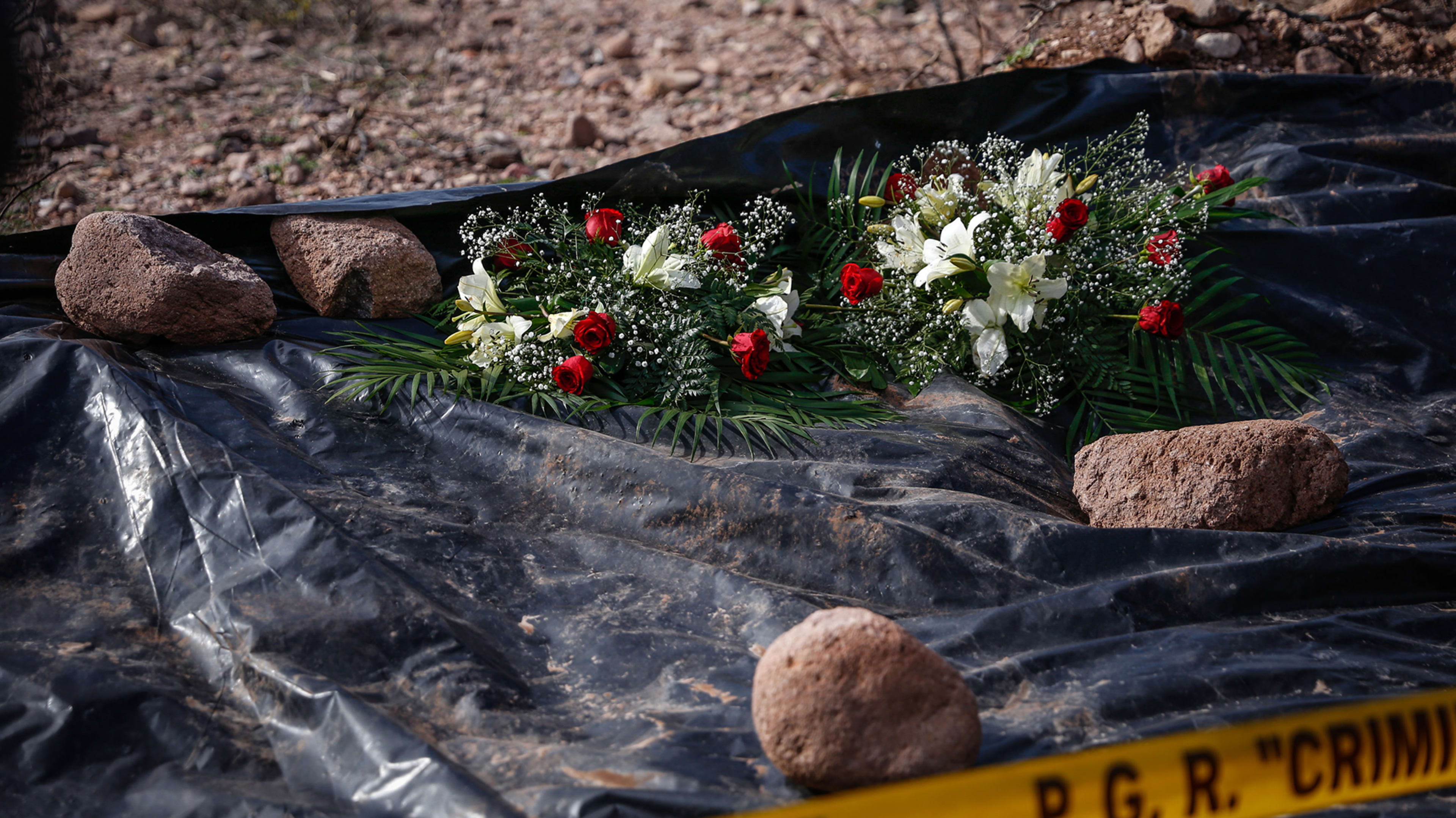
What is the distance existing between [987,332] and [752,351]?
2.38 feet

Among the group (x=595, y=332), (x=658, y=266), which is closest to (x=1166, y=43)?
(x=658, y=266)

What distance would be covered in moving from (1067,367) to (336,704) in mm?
2281

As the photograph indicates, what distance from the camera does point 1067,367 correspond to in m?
2.88

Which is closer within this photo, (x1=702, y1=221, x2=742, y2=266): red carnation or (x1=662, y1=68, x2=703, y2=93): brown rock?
(x1=702, y1=221, x2=742, y2=266): red carnation

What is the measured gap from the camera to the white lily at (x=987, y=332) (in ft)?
8.82

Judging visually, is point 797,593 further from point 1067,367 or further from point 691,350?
point 1067,367

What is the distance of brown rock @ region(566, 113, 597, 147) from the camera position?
17.4ft

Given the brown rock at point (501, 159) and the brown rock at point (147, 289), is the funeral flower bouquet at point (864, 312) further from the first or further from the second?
the brown rock at point (501, 159)

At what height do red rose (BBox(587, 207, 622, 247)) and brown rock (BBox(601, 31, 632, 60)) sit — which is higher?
brown rock (BBox(601, 31, 632, 60))

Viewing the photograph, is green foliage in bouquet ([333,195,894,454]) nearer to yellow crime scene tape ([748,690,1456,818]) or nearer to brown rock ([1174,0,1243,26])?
yellow crime scene tape ([748,690,1456,818])

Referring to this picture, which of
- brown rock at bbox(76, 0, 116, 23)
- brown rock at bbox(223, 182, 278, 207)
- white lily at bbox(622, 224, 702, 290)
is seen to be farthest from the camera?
brown rock at bbox(76, 0, 116, 23)

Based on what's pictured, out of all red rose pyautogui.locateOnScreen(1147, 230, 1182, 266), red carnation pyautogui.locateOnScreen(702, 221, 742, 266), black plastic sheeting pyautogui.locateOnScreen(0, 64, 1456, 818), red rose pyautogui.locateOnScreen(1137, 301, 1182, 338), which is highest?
red rose pyautogui.locateOnScreen(1147, 230, 1182, 266)

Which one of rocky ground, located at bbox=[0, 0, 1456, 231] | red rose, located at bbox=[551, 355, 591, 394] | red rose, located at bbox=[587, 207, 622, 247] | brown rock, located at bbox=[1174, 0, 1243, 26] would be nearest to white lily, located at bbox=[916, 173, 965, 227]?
red rose, located at bbox=[587, 207, 622, 247]

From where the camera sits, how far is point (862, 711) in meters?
1.32
